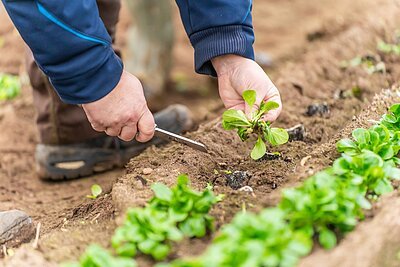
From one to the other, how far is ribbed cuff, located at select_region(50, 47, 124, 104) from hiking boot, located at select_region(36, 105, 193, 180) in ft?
3.51

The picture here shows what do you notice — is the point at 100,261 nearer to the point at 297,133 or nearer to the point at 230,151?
the point at 230,151

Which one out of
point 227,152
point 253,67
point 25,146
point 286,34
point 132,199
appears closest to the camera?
point 132,199

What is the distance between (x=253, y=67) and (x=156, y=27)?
6.55ft

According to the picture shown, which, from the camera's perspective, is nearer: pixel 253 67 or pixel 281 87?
pixel 253 67

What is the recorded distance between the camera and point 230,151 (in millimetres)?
2672

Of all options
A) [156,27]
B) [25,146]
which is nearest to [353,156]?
[25,146]

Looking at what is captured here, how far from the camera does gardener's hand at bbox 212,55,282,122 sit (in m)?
2.44

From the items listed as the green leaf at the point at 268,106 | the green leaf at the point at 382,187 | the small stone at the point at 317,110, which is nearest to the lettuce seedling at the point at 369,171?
the green leaf at the point at 382,187

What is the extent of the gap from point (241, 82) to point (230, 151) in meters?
0.33

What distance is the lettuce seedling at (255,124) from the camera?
2.32 m

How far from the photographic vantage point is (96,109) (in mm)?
2268

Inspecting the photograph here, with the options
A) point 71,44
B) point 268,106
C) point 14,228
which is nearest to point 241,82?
point 268,106

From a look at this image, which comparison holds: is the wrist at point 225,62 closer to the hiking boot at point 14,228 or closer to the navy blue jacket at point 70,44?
the navy blue jacket at point 70,44

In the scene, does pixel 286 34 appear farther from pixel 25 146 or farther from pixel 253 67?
pixel 253 67
